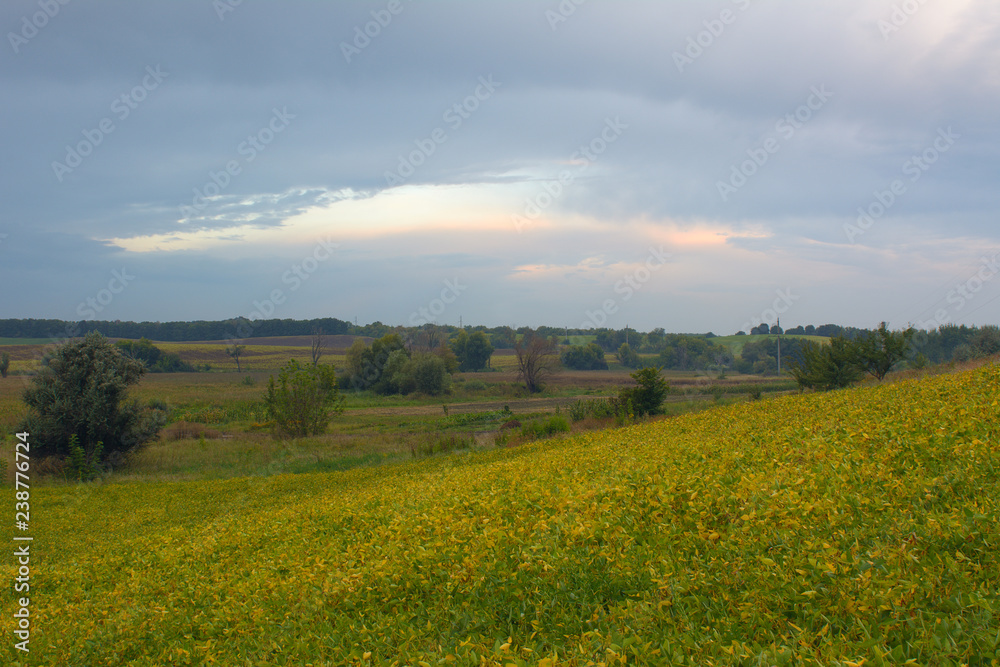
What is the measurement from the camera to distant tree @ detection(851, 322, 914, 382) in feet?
88.7

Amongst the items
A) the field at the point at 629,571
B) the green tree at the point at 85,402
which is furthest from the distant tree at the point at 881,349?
the green tree at the point at 85,402

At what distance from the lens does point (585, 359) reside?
101125 millimetres

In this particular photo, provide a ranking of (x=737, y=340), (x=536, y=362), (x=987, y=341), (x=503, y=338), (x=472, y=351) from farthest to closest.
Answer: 1. (x=503, y=338)
2. (x=737, y=340)
3. (x=472, y=351)
4. (x=536, y=362)
5. (x=987, y=341)

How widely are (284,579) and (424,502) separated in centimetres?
205

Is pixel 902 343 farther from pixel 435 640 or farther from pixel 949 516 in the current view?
pixel 435 640

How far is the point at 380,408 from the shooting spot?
5816cm

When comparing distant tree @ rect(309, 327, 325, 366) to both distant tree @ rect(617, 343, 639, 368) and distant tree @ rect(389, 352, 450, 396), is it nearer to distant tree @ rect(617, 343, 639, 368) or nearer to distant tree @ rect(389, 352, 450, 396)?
distant tree @ rect(389, 352, 450, 396)

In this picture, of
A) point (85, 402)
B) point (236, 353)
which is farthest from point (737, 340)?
point (85, 402)

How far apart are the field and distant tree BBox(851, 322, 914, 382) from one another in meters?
22.3

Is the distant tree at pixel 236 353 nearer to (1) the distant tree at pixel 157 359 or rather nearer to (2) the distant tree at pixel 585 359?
(1) the distant tree at pixel 157 359

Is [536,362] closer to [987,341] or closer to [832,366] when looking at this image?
[987,341]

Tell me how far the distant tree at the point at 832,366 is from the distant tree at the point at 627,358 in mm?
69755

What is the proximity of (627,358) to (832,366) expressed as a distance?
77770 millimetres

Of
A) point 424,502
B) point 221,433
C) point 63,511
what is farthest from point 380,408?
point 424,502
